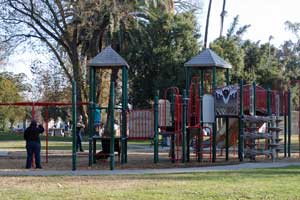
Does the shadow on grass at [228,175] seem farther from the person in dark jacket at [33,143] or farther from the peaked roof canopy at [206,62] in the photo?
the peaked roof canopy at [206,62]

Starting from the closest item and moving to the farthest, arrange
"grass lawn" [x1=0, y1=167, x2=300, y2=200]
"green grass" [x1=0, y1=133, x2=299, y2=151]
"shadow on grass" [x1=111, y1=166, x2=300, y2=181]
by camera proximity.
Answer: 1. "grass lawn" [x1=0, y1=167, x2=300, y2=200]
2. "shadow on grass" [x1=111, y1=166, x2=300, y2=181]
3. "green grass" [x1=0, y1=133, x2=299, y2=151]

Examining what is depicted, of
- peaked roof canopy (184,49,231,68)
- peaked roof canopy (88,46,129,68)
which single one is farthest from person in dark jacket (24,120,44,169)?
Answer: peaked roof canopy (184,49,231,68)

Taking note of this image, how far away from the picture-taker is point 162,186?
13.9 meters

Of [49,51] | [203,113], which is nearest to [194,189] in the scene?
[203,113]

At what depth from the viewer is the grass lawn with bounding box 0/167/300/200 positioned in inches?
483

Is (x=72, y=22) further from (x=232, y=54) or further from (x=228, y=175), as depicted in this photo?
(x=228, y=175)

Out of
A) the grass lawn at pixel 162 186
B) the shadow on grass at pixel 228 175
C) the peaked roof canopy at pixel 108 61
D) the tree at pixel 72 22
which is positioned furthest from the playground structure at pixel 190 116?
the tree at pixel 72 22

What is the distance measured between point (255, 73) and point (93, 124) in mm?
43196

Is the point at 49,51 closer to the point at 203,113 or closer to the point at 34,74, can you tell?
the point at 34,74

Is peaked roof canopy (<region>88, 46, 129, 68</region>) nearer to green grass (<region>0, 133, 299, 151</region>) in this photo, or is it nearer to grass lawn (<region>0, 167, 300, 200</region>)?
grass lawn (<region>0, 167, 300, 200</region>)

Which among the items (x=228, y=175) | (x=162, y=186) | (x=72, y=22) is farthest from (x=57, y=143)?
(x=162, y=186)

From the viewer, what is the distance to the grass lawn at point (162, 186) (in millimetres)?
12266

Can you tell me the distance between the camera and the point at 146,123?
71.7ft

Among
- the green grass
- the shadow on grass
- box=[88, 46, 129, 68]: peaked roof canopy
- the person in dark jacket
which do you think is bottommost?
the shadow on grass
